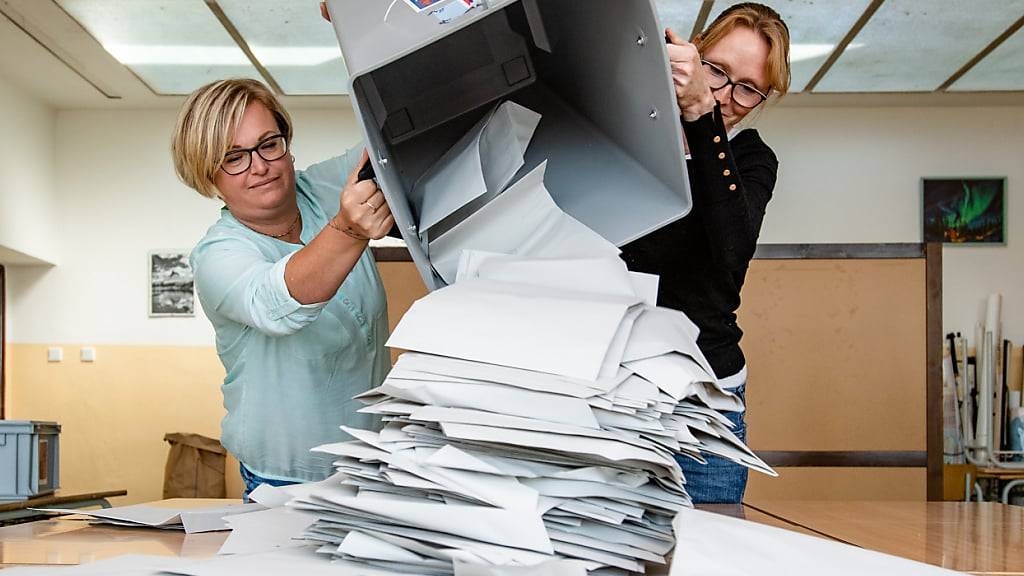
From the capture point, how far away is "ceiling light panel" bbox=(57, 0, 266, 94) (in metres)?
4.21

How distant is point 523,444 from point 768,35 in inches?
28.0

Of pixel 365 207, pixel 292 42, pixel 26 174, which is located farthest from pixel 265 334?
pixel 26 174

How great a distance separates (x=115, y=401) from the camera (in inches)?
237

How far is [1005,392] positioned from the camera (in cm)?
585

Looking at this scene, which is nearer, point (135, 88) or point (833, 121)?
point (135, 88)

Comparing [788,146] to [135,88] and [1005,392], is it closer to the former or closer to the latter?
[1005,392]

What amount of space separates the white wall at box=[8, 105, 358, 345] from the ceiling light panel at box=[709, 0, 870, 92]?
2725 mm

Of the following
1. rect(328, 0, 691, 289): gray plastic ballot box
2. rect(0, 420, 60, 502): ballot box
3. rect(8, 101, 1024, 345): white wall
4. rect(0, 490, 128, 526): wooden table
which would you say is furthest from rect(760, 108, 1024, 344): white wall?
rect(328, 0, 691, 289): gray plastic ballot box

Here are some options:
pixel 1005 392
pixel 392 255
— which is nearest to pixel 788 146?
pixel 1005 392

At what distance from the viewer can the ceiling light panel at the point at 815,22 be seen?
13.6ft

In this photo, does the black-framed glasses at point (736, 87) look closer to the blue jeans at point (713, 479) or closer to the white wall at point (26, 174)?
the blue jeans at point (713, 479)

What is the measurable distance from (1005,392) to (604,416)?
5967 millimetres

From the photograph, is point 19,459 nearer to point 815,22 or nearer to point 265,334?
point 265,334

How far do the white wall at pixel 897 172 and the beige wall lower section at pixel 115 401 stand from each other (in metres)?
3.66
